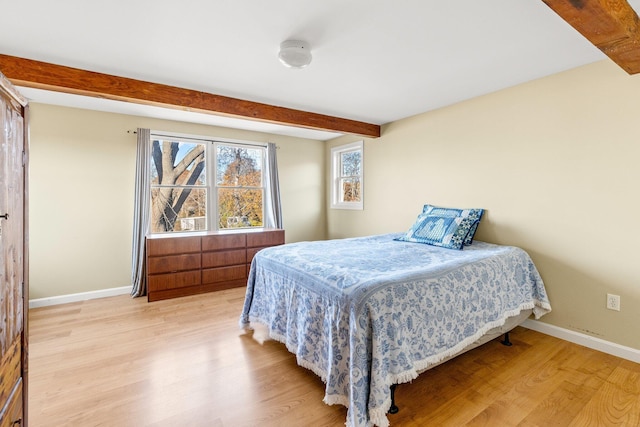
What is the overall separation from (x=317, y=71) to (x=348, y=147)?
2342mm

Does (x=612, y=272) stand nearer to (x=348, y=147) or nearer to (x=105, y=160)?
(x=348, y=147)

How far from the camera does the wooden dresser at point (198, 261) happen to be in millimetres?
3465

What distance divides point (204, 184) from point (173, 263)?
Result: 3.94 feet

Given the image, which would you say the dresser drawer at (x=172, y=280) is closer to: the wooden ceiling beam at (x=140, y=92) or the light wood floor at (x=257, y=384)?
the light wood floor at (x=257, y=384)

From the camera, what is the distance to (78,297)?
344 cm

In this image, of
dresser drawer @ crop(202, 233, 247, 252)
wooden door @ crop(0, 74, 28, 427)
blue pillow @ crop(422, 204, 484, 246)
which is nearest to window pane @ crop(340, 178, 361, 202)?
blue pillow @ crop(422, 204, 484, 246)

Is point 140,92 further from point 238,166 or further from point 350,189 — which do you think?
point 350,189

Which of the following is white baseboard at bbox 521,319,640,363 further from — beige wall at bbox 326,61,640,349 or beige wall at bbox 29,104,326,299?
beige wall at bbox 29,104,326,299

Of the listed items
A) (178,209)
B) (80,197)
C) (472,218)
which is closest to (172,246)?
(178,209)

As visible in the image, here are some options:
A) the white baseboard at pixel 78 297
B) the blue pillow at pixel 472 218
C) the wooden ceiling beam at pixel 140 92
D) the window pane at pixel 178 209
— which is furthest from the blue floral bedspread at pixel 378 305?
the white baseboard at pixel 78 297

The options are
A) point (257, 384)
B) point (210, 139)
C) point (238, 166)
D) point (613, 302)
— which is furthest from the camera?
point (238, 166)

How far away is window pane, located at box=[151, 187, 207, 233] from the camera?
392 cm

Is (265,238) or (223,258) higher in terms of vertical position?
(265,238)

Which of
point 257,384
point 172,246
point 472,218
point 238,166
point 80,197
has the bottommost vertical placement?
point 257,384
